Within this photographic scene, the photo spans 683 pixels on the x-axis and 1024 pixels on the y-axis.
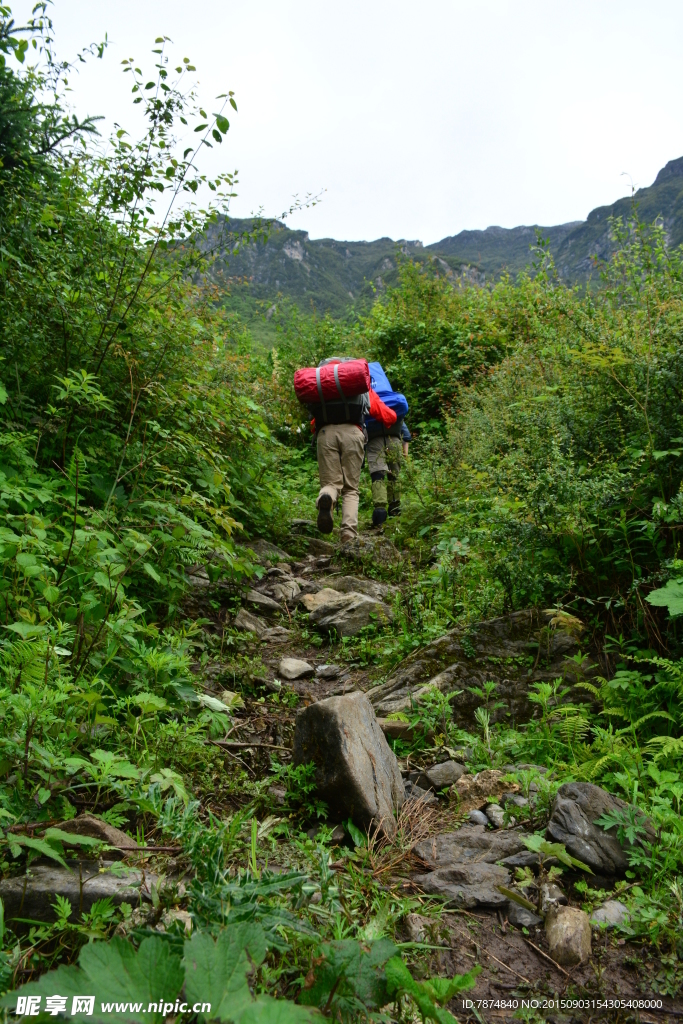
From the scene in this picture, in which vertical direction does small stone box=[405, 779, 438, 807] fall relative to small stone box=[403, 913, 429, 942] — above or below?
below

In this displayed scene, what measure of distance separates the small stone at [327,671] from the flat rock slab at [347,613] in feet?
1.52

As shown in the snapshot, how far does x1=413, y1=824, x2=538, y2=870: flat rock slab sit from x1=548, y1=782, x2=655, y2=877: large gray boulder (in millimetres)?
182

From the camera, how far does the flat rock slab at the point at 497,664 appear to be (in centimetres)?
363

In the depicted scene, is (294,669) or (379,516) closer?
(294,669)

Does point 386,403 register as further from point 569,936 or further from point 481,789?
point 569,936

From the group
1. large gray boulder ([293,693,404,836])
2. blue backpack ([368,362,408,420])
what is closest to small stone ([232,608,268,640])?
large gray boulder ([293,693,404,836])

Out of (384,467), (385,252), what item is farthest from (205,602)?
(385,252)

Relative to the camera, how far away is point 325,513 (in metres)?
7.36

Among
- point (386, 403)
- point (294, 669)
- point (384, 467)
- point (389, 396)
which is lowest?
point (294, 669)

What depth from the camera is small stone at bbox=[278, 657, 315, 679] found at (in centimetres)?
425

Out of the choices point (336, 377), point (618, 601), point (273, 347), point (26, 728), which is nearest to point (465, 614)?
point (618, 601)

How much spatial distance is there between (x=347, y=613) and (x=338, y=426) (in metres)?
3.22

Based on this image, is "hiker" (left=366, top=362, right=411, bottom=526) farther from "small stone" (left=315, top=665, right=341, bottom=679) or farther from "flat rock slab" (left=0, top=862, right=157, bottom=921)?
"flat rock slab" (left=0, top=862, right=157, bottom=921)

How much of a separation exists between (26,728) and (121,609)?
99 centimetres
